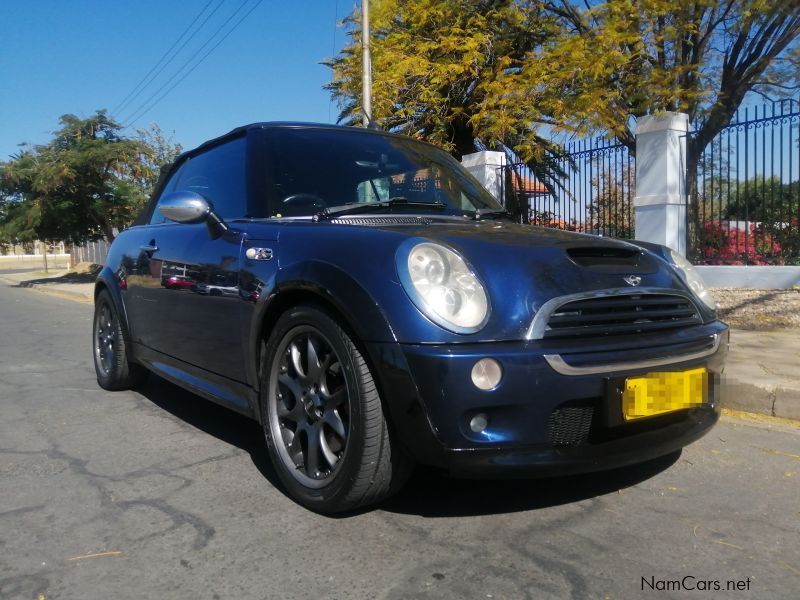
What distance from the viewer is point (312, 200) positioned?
322 cm

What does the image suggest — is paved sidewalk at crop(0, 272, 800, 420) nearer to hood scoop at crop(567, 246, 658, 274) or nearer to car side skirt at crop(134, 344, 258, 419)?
hood scoop at crop(567, 246, 658, 274)

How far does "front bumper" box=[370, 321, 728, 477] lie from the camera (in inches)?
86.2

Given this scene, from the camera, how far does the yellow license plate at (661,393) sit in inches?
92.7

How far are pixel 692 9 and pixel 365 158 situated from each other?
9.50 m

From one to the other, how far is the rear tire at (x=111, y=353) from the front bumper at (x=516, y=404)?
3.09 m

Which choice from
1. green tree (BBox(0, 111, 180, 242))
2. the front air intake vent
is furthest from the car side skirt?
green tree (BBox(0, 111, 180, 242))

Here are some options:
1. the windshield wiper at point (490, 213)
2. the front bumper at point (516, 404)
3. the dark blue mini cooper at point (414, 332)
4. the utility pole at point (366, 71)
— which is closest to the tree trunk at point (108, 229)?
the utility pole at point (366, 71)

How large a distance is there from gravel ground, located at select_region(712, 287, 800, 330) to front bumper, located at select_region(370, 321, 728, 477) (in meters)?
5.80

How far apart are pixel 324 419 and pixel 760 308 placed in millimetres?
6542

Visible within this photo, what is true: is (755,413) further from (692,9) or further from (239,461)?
(692,9)

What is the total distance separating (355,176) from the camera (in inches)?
136

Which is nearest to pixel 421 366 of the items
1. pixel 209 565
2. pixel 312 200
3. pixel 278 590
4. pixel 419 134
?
pixel 278 590

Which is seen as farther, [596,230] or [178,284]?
[596,230]

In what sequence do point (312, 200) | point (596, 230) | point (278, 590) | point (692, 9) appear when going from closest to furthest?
point (278, 590) → point (312, 200) → point (596, 230) → point (692, 9)
